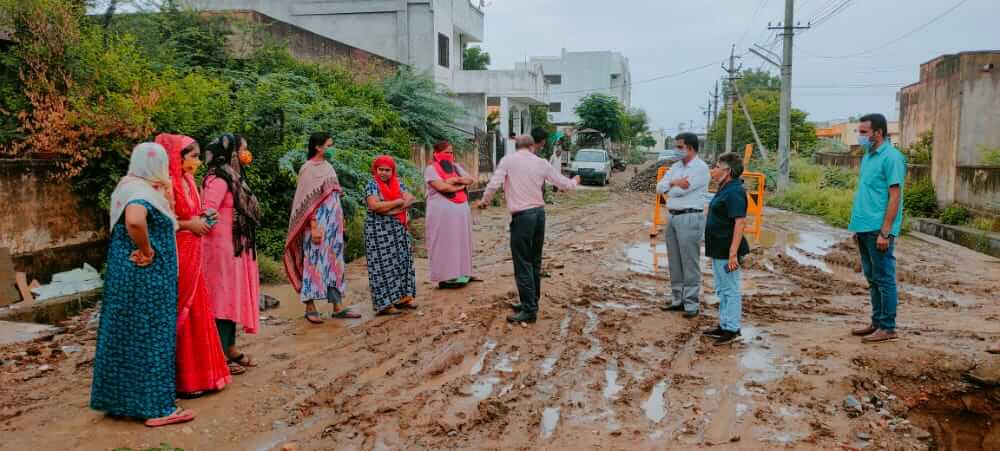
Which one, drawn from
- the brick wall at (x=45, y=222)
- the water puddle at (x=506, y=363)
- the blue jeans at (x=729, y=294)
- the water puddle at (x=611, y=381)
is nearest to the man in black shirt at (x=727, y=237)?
the blue jeans at (x=729, y=294)

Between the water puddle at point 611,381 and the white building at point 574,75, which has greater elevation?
the white building at point 574,75

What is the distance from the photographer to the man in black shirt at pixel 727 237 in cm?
585

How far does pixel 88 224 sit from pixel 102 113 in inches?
52.5

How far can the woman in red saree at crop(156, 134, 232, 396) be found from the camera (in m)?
4.30

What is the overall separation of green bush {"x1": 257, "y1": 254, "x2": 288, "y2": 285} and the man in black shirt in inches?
203

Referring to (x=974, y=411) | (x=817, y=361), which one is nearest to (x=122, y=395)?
(x=817, y=361)

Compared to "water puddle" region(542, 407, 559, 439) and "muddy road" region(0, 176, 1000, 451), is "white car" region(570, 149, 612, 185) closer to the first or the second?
"muddy road" region(0, 176, 1000, 451)

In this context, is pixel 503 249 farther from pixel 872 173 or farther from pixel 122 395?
pixel 122 395

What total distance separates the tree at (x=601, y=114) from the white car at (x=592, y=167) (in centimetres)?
1299

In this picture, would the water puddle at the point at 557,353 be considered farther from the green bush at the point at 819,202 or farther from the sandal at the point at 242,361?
the green bush at the point at 819,202

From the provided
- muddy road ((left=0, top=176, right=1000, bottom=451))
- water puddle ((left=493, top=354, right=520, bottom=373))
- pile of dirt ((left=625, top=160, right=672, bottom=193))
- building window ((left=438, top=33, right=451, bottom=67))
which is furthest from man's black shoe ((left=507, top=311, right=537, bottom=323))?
building window ((left=438, top=33, right=451, bottom=67))

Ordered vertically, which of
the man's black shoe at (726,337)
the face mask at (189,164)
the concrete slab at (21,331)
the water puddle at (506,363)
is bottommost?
the water puddle at (506,363)

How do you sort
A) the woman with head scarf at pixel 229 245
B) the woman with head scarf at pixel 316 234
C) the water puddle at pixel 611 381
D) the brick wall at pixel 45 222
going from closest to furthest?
the water puddle at pixel 611 381 < the woman with head scarf at pixel 229 245 < the woman with head scarf at pixel 316 234 < the brick wall at pixel 45 222

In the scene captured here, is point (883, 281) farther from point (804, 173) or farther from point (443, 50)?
point (443, 50)
